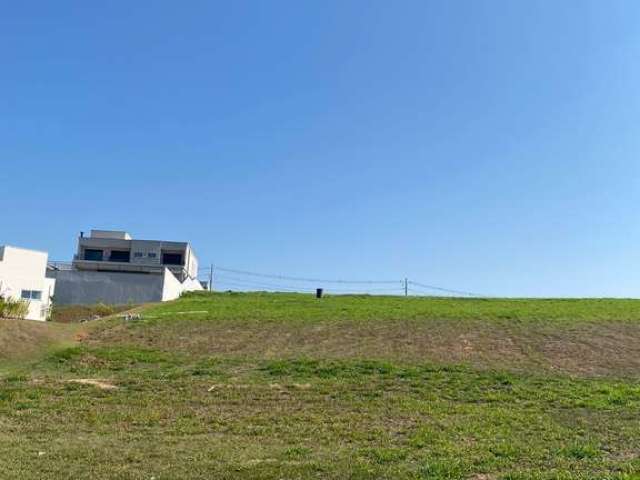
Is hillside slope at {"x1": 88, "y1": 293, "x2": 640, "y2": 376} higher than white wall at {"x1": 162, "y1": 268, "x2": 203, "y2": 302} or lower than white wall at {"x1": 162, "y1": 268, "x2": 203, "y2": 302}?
lower

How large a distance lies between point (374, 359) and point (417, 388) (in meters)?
3.60

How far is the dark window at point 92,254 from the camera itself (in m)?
62.9

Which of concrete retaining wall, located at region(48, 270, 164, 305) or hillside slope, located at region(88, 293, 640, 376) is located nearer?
hillside slope, located at region(88, 293, 640, 376)

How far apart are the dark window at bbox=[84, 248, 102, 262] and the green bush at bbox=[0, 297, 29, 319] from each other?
3916 centimetres

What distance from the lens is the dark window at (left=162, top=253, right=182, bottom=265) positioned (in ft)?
207

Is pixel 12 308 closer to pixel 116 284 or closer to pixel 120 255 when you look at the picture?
pixel 116 284

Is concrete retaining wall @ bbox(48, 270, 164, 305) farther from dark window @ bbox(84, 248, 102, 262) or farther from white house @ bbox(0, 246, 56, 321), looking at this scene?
dark window @ bbox(84, 248, 102, 262)

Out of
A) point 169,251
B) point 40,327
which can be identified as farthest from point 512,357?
point 169,251

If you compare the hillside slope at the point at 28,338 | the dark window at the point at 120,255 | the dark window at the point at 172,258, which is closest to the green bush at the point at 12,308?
the hillside slope at the point at 28,338

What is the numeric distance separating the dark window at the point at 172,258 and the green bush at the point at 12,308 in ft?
124

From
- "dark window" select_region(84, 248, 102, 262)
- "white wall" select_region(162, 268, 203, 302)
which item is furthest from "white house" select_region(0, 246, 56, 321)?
"dark window" select_region(84, 248, 102, 262)

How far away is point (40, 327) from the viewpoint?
20.2m

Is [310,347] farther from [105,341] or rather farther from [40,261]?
[40,261]

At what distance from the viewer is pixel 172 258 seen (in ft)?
208
